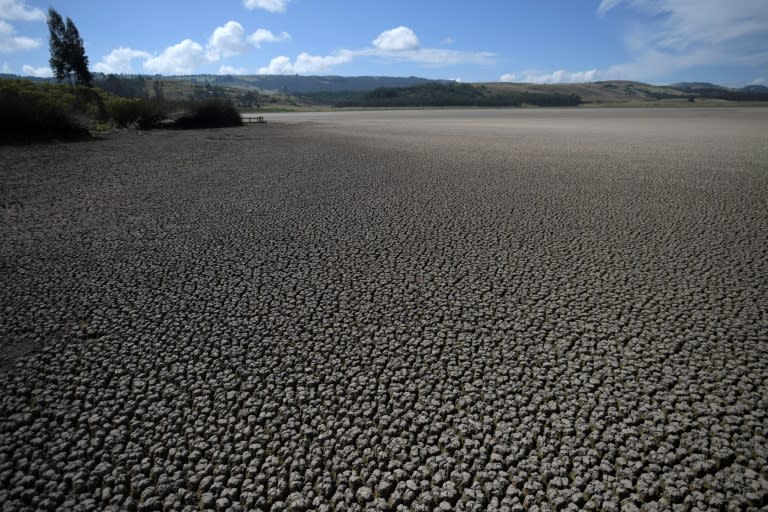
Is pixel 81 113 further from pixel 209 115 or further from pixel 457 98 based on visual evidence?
pixel 457 98

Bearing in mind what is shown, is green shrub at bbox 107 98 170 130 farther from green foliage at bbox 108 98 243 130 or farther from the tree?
the tree

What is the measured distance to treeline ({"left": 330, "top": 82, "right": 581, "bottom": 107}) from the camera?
10788cm

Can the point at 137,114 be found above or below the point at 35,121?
above

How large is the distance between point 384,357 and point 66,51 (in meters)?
69.1

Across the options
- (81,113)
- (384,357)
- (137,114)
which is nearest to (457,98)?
(137,114)

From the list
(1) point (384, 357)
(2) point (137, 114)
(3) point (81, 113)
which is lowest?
(1) point (384, 357)

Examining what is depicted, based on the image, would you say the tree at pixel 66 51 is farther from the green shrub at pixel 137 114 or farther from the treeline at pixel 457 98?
the treeline at pixel 457 98

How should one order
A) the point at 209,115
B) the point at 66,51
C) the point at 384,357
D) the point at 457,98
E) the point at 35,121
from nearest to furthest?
the point at 384,357
the point at 35,121
the point at 209,115
the point at 66,51
the point at 457,98

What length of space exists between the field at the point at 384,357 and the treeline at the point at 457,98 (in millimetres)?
107694

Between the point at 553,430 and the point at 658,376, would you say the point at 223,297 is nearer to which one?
the point at 553,430

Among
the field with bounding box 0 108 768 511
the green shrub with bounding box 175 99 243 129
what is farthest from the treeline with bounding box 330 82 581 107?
the field with bounding box 0 108 768 511

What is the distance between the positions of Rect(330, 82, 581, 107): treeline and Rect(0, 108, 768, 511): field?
108m

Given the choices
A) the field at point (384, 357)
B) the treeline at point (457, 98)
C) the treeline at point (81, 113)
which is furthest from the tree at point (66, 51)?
the treeline at point (457, 98)

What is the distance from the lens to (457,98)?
365ft
